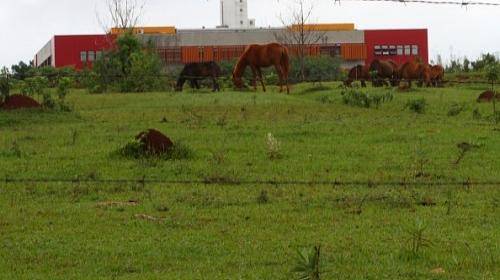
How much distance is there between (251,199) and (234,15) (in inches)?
2461

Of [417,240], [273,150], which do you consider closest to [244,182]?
[273,150]

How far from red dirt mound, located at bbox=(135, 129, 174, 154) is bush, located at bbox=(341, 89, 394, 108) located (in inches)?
416

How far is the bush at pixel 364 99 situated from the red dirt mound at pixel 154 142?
10561 mm

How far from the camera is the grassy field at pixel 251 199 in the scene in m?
7.27

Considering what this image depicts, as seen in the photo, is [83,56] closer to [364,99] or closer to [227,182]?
[364,99]

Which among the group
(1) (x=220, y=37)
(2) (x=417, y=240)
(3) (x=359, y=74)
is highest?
(1) (x=220, y=37)

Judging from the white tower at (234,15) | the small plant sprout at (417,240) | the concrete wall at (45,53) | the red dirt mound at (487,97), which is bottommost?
the small plant sprout at (417,240)

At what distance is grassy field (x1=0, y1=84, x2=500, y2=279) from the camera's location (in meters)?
7.27

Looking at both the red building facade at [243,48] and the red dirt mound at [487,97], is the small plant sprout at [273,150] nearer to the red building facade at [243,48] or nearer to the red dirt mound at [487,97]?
the red dirt mound at [487,97]

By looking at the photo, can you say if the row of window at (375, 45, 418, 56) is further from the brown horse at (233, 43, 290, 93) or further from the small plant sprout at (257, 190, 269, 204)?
the small plant sprout at (257, 190, 269, 204)

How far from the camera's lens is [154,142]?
43.9 feet

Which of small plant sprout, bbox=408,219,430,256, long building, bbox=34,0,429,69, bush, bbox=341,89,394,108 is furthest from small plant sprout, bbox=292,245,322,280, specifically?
long building, bbox=34,0,429,69

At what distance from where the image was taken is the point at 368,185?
11.2 m

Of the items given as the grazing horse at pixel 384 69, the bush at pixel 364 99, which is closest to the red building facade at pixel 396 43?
the grazing horse at pixel 384 69
